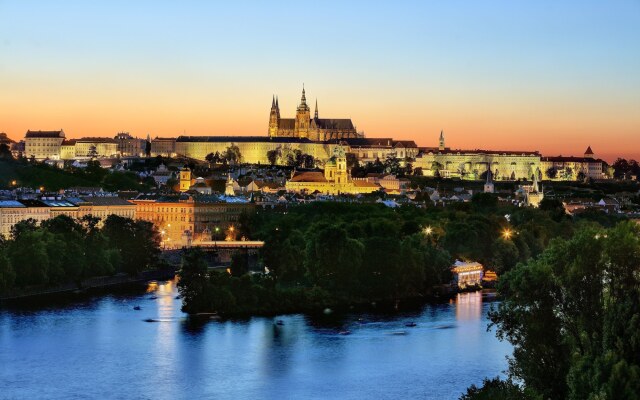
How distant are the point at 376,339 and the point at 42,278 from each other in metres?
10.3

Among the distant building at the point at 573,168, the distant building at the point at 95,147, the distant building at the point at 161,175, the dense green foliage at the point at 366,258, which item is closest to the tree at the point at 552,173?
the distant building at the point at 573,168

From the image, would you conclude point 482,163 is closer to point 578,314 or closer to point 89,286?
point 89,286

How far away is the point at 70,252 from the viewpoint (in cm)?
3328

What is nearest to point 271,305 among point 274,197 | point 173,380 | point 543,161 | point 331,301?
point 331,301

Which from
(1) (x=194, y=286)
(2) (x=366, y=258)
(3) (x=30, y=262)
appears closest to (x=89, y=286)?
(3) (x=30, y=262)

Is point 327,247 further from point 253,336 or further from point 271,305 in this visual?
point 253,336

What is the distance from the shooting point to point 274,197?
67.4 m

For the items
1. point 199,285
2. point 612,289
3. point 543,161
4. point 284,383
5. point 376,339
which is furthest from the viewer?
point 543,161

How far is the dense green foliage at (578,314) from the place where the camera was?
501 inches

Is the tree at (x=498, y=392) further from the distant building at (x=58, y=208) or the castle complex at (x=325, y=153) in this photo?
the castle complex at (x=325, y=153)

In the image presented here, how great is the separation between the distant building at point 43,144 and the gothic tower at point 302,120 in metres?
21.7

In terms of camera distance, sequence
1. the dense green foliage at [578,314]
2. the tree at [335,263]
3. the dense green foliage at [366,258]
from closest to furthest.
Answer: the dense green foliage at [578,314] < the dense green foliage at [366,258] < the tree at [335,263]

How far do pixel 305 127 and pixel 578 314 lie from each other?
100481 millimetres

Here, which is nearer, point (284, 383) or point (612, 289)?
point (612, 289)
